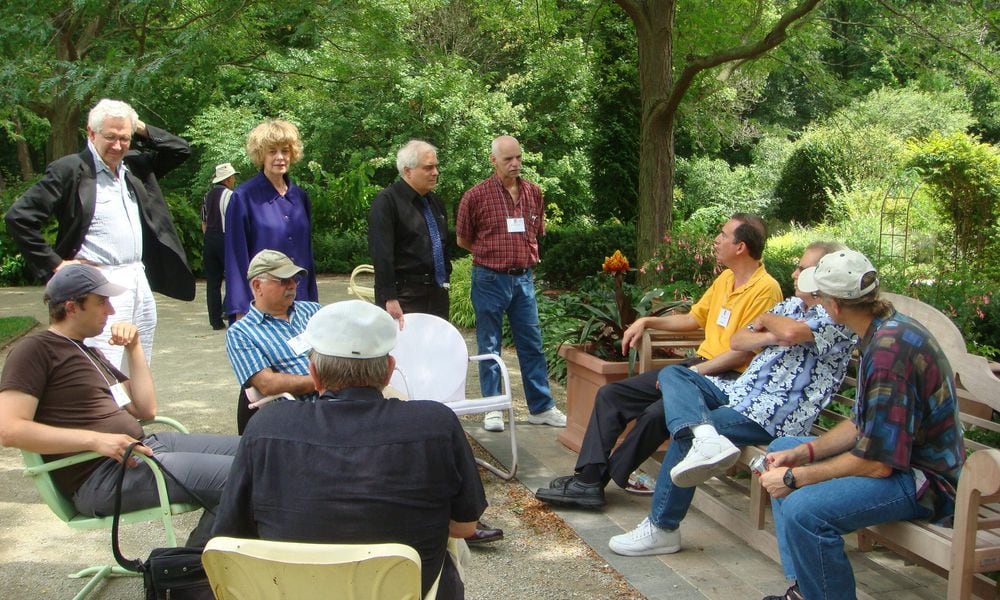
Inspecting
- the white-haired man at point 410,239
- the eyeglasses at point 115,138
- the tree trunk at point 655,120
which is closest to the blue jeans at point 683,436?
the white-haired man at point 410,239

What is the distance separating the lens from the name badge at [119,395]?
3242mm

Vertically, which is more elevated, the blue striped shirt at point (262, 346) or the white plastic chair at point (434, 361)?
the blue striped shirt at point (262, 346)

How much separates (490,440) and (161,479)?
106 inches

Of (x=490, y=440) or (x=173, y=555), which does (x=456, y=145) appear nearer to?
(x=490, y=440)

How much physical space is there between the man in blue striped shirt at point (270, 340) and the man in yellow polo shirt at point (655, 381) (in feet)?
4.52

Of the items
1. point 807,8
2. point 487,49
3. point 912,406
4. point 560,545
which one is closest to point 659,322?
point 560,545

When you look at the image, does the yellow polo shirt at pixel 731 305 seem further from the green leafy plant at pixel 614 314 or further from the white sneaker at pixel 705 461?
the white sneaker at pixel 705 461

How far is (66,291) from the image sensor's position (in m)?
3.05

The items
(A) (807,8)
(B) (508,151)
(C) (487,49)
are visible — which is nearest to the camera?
(B) (508,151)

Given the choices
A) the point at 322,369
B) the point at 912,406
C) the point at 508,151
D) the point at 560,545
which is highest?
the point at 508,151

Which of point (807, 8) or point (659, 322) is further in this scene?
point (807, 8)

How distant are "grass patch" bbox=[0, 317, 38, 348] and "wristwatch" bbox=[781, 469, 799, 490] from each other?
7730 mm

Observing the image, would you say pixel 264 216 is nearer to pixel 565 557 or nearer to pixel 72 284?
pixel 72 284

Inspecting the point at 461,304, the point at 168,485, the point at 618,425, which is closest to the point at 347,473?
the point at 168,485
